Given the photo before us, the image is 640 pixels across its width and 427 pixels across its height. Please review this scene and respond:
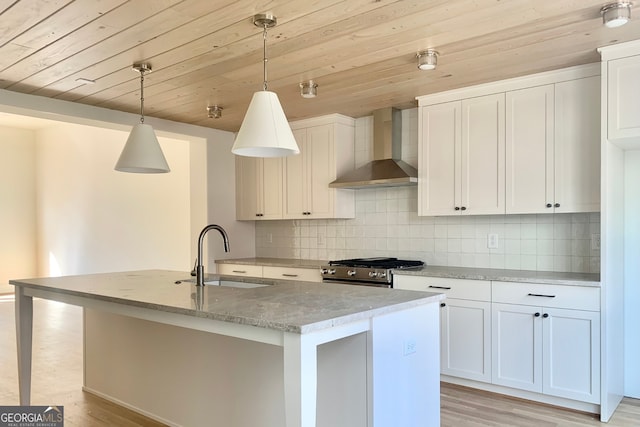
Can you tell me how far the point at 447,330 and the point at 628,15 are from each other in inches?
94.6

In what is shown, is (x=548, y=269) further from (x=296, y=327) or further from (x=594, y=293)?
(x=296, y=327)

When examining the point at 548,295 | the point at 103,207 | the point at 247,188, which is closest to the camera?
the point at 548,295

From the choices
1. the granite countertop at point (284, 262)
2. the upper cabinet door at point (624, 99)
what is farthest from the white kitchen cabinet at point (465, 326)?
the upper cabinet door at point (624, 99)

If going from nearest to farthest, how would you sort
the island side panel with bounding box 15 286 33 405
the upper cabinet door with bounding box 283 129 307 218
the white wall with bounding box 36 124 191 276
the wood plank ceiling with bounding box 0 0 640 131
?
the wood plank ceiling with bounding box 0 0 640 131, the island side panel with bounding box 15 286 33 405, the upper cabinet door with bounding box 283 129 307 218, the white wall with bounding box 36 124 191 276

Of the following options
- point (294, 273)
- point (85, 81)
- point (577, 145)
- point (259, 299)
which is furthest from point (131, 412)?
point (577, 145)

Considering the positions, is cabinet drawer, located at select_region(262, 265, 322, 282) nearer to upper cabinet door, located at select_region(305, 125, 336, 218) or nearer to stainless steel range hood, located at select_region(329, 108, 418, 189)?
upper cabinet door, located at select_region(305, 125, 336, 218)

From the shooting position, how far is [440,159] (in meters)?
4.04

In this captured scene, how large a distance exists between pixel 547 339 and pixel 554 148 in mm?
1343

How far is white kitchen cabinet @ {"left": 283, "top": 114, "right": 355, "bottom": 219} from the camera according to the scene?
4816 mm

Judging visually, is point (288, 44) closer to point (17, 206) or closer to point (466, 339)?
point (466, 339)

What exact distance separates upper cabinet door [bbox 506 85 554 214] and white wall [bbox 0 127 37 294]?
9077 mm

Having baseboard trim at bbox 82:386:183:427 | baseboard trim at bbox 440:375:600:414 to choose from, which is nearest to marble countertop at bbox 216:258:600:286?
baseboard trim at bbox 440:375:600:414

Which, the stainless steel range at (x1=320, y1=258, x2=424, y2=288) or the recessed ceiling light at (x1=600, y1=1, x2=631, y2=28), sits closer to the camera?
the recessed ceiling light at (x1=600, y1=1, x2=631, y2=28)

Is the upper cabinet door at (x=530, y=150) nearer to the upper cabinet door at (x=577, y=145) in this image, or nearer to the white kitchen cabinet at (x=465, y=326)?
the upper cabinet door at (x=577, y=145)
